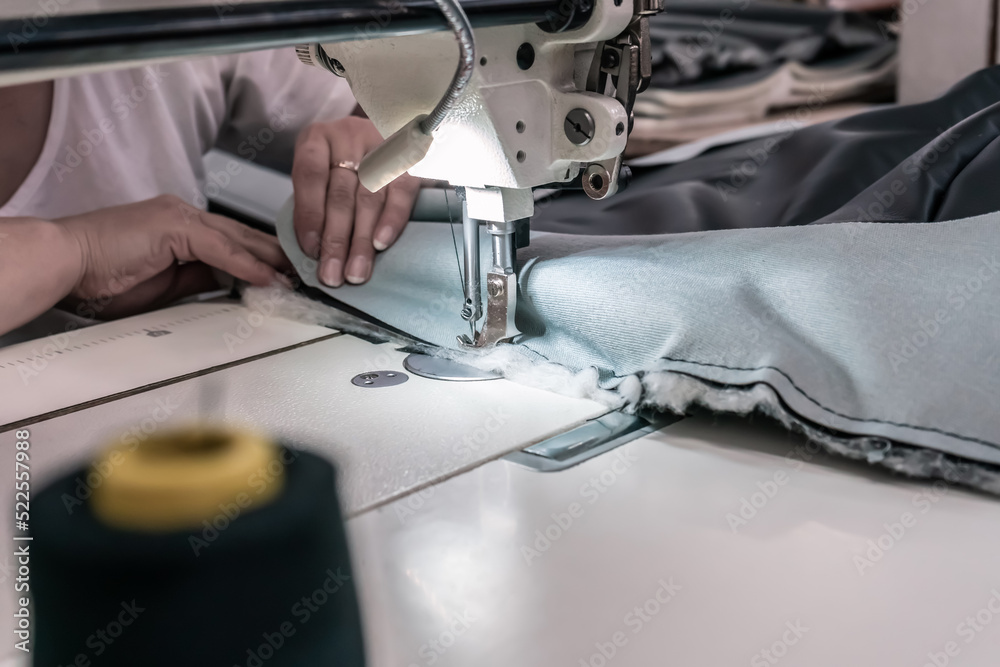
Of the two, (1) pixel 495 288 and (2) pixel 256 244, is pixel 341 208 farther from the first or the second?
(1) pixel 495 288

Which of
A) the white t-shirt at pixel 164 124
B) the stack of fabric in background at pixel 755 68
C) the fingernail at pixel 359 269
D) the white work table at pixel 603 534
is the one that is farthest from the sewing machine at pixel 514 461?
the stack of fabric in background at pixel 755 68

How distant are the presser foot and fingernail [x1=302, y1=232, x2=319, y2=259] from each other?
0.29m

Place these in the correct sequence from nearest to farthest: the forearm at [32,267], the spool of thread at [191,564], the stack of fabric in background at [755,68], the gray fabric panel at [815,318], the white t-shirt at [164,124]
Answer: the spool of thread at [191,564], the gray fabric panel at [815,318], the forearm at [32,267], the white t-shirt at [164,124], the stack of fabric in background at [755,68]

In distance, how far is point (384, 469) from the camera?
680mm

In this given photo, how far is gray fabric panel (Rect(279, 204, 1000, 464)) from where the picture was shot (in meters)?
0.65

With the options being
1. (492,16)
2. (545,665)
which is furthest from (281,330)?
(545,665)

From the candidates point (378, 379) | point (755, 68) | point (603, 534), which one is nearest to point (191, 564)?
point (603, 534)

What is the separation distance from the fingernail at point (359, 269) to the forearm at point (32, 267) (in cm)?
33

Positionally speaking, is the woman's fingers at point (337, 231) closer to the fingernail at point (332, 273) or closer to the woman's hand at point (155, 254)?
the fingernail at point (332, 273)

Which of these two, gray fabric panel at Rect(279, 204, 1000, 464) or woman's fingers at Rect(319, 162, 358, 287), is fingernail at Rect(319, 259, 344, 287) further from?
gray fabric panel at Rect(279, 204, 1000, 464)

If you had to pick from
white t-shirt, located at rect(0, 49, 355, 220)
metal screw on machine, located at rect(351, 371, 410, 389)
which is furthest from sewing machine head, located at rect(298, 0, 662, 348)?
white t-shirt, located at rect(0, 49, 355, 220)

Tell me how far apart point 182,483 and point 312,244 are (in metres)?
0.71

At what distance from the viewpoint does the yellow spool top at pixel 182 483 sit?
1.28 feet

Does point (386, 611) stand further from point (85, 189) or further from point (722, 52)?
point (722, 52)
